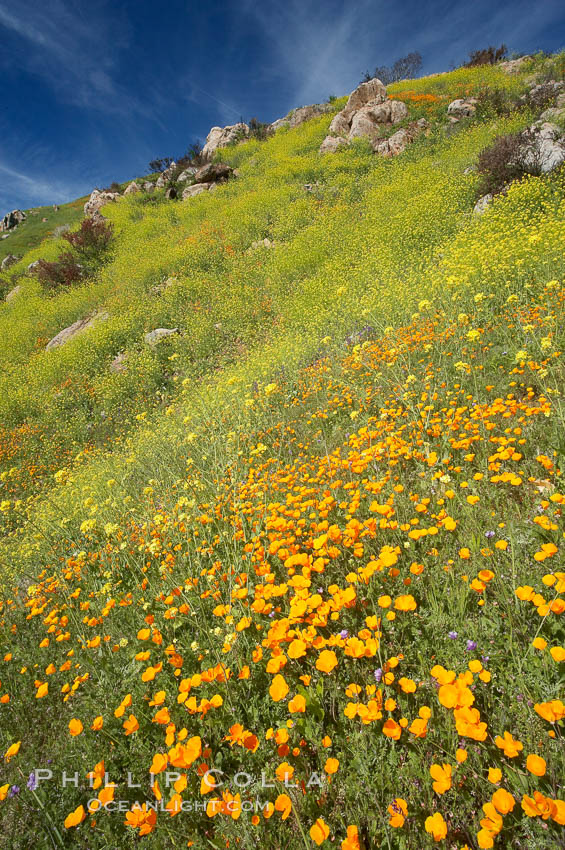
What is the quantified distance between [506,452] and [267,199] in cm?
2010

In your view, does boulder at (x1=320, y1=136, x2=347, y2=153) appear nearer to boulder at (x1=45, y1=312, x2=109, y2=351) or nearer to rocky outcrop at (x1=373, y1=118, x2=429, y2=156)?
rocky outcrop at (x1=373, y1=118, x2=429, y2=156)

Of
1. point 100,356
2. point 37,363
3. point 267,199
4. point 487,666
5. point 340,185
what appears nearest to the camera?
point 487,666

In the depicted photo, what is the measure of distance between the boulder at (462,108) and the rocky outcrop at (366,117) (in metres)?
2.49

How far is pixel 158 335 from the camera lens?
12.1 meters

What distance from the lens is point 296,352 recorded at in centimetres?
744

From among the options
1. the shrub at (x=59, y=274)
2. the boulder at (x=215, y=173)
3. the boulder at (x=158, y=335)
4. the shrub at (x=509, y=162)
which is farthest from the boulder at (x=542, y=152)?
the boulder at (x=215, y=173)

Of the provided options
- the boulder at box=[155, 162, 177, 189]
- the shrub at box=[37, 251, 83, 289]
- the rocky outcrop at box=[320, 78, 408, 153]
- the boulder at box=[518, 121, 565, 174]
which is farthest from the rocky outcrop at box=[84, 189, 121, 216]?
the boulder at box=[518, 121, 565, 174]

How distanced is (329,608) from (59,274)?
24.7 meters

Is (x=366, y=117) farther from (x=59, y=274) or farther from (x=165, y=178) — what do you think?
(x=59, y=274)

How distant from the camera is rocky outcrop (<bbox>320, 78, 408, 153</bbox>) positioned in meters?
20.9

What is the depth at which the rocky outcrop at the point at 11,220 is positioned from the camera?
43.3 metres

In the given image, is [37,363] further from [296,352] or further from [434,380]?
[434,380]

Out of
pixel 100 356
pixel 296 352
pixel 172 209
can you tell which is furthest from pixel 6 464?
pixel 172 209

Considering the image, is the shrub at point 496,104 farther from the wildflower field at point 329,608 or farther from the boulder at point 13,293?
the boulder at point 13,293
